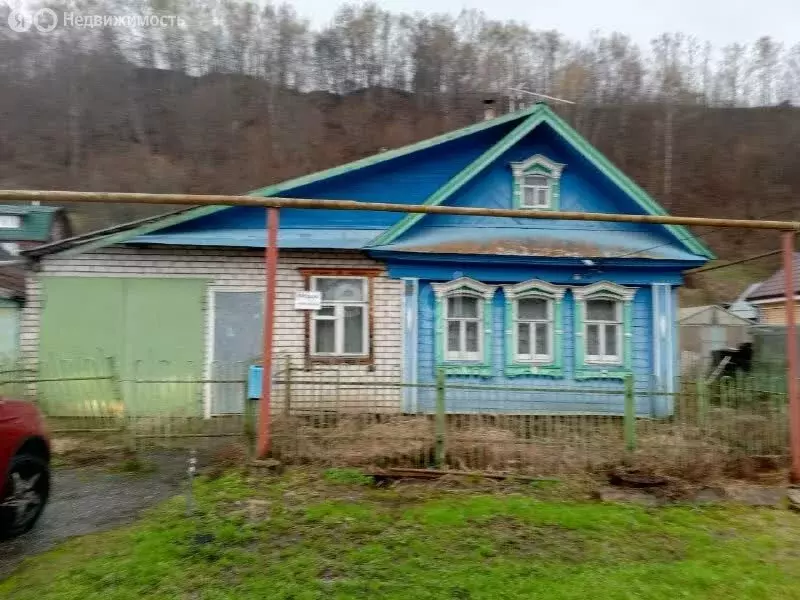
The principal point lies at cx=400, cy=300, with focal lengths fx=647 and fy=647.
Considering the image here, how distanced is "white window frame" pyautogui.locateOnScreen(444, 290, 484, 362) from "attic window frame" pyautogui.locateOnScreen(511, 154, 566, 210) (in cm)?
197

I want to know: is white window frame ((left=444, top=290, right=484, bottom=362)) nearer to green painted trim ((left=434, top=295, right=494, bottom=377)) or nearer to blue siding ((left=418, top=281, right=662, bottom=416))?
green painted trim ((left=434, top=295, right=494, bottom=377))

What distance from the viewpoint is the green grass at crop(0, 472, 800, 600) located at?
4332 millimetres

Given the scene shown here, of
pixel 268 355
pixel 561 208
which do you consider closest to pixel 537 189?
pixel 561 208

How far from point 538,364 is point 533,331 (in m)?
0.60

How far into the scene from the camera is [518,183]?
39.3ft

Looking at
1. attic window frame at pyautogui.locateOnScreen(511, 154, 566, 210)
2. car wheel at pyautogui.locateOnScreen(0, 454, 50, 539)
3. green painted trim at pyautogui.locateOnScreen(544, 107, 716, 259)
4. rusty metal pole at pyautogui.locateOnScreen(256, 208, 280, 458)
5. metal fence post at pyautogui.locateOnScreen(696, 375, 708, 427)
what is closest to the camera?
car wheel at pyautogui.locateOnScreen(0, 454, 50, 539)

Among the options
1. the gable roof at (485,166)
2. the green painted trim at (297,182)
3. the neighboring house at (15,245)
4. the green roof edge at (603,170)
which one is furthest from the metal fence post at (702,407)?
the neighboring house at (15,245)

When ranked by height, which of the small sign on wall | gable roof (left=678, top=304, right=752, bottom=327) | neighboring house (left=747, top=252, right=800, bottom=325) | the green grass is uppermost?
neighboring house (left=747, top=252, right=800, bottom=325)

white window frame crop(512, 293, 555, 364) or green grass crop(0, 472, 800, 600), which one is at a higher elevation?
white window frame crop(512, 293, 555, 364)

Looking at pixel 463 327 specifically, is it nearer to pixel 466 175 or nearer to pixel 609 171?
pixel 466 175

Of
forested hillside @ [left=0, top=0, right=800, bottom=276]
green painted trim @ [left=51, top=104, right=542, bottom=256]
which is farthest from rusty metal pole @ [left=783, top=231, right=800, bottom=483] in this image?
forested hillside @ [left=0, top=0, right=800, bottom=276]

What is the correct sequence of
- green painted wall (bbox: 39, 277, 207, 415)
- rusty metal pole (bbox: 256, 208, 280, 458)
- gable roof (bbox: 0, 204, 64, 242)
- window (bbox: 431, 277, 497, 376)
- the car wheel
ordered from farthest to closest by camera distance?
1. gable roof (bbox: 0, 204, 64, 242)
2. window (bbox: 431, 277, 497, 376)
3. green painted wall (bbox: 39, 277, 207, 415)
4. rusty metal pole (bbox: 256, 208, 280, 458)
5. the car wheel

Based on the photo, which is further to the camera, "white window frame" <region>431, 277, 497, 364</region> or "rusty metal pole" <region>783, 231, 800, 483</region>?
"white window frame" <region>431, 277, 497, 364</region>

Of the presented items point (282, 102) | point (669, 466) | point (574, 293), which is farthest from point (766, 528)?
point (282, 102)
